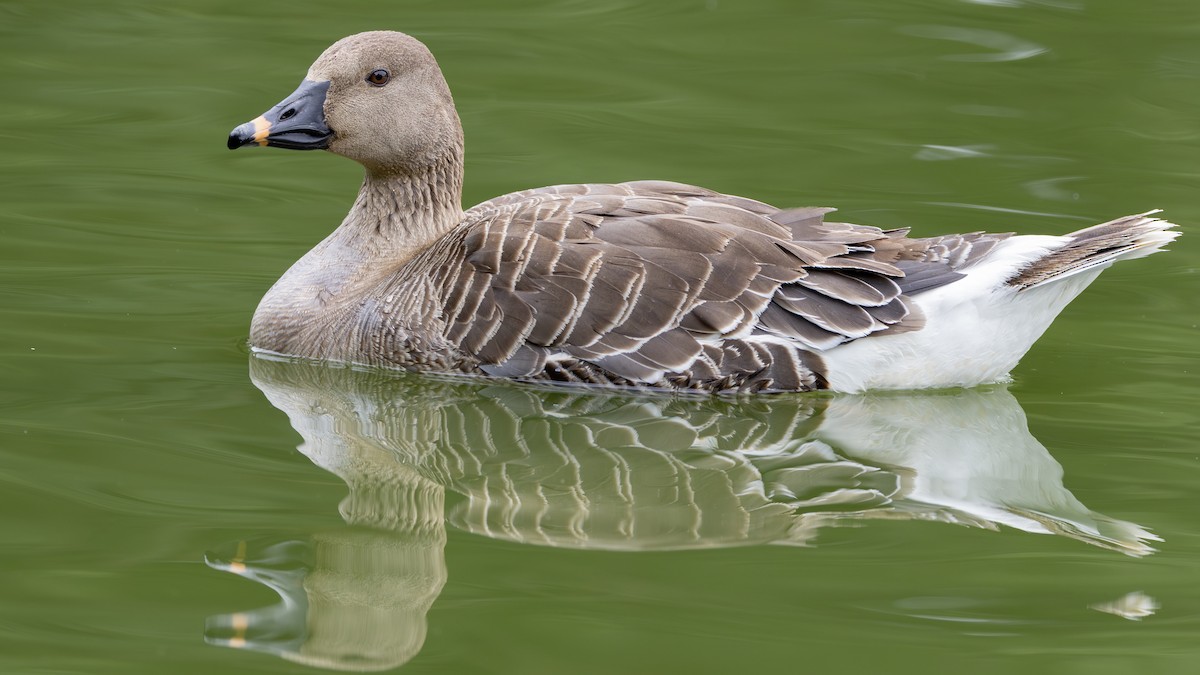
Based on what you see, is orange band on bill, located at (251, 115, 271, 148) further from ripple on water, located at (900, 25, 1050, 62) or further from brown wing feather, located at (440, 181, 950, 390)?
ripple on water, located at (900, 25, 1050, 62)

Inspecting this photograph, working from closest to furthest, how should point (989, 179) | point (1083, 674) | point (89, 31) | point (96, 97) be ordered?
1. point (1083, 674)
2. point (989, 179)
3. point (96, 97)
4. point (89, 31)

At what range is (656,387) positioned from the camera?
30.7ft

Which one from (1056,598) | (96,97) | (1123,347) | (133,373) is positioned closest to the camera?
(1056,598)

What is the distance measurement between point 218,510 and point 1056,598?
144 inches

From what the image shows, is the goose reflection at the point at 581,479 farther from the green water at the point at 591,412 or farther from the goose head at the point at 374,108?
the goose head at the point at 374,108

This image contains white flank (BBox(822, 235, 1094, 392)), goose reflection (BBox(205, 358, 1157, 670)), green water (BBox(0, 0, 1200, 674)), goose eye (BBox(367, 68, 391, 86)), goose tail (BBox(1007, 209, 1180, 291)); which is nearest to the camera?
green water (BBox(0, 0, 1200, 674))

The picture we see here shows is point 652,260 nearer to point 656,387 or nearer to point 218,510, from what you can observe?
point 656,387

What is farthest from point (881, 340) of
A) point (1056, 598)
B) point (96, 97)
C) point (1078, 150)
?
point (96, 97)

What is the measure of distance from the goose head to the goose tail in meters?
3.65

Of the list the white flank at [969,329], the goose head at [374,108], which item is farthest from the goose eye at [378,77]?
the white flank at [969,329]

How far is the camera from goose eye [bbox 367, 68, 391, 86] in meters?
9.88

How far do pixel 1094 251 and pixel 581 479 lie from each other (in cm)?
331

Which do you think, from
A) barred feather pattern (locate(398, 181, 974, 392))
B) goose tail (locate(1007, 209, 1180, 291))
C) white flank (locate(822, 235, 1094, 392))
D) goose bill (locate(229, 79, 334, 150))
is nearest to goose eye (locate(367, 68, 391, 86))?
goose bill (locate(229, 79, 334, 150))

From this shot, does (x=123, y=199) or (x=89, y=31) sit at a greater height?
(x=89, y=31)
